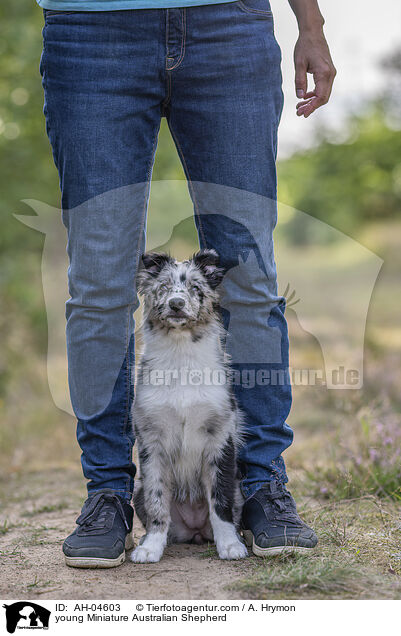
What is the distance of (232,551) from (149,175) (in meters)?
1.66

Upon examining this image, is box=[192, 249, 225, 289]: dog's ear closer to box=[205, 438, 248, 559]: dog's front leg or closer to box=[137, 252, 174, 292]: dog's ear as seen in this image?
box=[137, 252, 174, 292]: dog's ear

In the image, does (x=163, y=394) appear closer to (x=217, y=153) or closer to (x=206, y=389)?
(x=206, y=389)

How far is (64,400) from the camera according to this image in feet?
18.7

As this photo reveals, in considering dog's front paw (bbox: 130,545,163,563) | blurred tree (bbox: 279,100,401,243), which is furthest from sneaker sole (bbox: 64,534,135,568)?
blurred tree (bbox: 279,100,401,243)

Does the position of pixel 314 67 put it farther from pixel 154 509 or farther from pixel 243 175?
pixel 154 509

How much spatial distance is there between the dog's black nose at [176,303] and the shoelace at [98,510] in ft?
2.88

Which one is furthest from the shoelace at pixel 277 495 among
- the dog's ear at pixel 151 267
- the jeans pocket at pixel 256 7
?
the jeans pocket at pixel 256 7

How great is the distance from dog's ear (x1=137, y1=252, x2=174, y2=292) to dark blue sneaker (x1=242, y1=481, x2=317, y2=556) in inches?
44.3

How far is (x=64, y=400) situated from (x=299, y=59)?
375 cm

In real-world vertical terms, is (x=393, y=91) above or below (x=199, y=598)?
above

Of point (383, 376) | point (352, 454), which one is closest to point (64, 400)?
point (352, 454)
